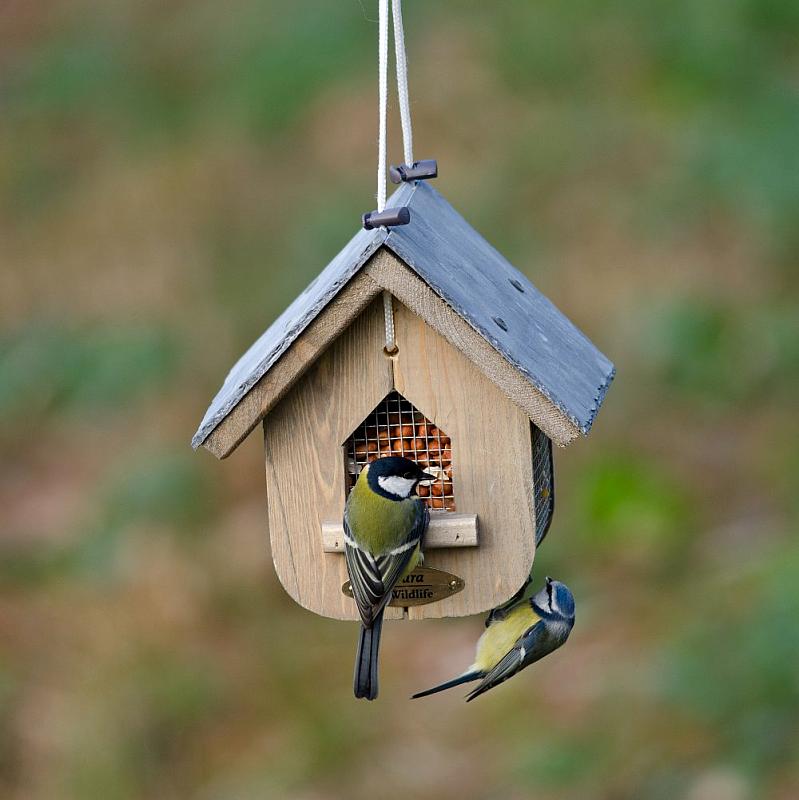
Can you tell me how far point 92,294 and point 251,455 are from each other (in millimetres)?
2126

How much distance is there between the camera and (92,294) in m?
9.88

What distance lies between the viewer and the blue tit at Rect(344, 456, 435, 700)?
2.74m

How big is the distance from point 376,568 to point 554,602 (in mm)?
720

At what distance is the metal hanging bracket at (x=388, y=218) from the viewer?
2.67m

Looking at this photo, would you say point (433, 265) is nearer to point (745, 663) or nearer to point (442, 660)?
point (745, 663)

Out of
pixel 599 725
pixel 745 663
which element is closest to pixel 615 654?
pixel 599 725

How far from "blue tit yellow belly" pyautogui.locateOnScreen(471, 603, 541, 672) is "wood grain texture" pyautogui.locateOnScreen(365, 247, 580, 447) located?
2.38ft

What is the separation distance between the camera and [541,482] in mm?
3189

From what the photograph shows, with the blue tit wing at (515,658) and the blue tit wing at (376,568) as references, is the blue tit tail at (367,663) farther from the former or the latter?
the blue tit wing at (515,658)

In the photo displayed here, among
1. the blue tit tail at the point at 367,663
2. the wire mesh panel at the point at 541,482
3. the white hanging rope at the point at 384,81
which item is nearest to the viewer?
the white hanging rope at the point at 384,81

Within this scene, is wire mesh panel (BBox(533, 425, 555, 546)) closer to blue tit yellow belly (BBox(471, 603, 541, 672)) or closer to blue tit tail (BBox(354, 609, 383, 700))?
blue tit yellow belly (BBox(471, 603, 541, 672))

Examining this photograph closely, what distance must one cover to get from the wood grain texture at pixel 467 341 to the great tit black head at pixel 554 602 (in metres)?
0.70

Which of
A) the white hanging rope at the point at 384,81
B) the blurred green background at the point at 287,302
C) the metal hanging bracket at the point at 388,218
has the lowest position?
the metal hanging bracket at the point at 388,218

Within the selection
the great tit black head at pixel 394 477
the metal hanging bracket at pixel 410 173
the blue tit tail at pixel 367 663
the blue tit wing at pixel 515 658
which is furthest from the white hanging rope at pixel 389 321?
the blue tit wing at pixel 515 658
